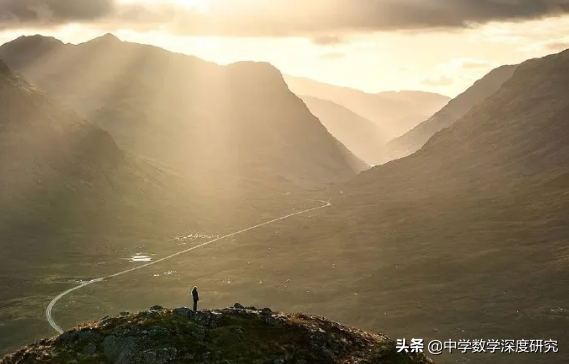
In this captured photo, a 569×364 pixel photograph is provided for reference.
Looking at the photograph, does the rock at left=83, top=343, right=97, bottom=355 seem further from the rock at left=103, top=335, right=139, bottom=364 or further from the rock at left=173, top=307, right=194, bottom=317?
the rock at left=173, top=307, right=194, bottom=317

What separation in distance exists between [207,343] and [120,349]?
5.53m

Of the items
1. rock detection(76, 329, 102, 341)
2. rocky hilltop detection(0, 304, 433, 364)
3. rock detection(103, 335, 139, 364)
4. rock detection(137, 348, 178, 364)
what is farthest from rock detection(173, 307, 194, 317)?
rock detection(76, 329, 102, 341)

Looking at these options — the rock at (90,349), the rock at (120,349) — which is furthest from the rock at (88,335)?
the rock at (120,349)

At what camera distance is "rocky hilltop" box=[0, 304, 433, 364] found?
38.5m

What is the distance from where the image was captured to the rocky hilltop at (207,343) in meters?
38.5

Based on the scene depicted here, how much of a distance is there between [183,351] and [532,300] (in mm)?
108909

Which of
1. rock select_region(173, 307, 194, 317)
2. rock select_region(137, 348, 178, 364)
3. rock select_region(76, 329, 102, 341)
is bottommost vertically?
rock select_region(137, 348, 178, 364)

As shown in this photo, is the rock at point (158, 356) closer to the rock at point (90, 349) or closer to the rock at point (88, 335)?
the rock at point (90, 349)

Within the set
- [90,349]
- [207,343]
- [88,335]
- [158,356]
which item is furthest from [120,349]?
[207,343]

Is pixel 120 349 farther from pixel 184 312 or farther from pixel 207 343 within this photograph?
pixel 207 343

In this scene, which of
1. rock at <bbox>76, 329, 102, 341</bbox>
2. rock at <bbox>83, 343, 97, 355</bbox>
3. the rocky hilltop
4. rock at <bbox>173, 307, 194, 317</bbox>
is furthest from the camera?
rock at <bbox>173, 307, 194, 317</bbox>

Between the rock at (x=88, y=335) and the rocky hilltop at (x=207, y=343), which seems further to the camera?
the rock at (x=88, y=335)

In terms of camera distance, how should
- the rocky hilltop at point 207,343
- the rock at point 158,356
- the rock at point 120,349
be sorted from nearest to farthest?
the rock at point 158,356
the rock at point 120,349
the rocky hilltop at point 207,343

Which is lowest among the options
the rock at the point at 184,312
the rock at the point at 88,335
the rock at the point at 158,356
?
the rock at the point at 158,356
